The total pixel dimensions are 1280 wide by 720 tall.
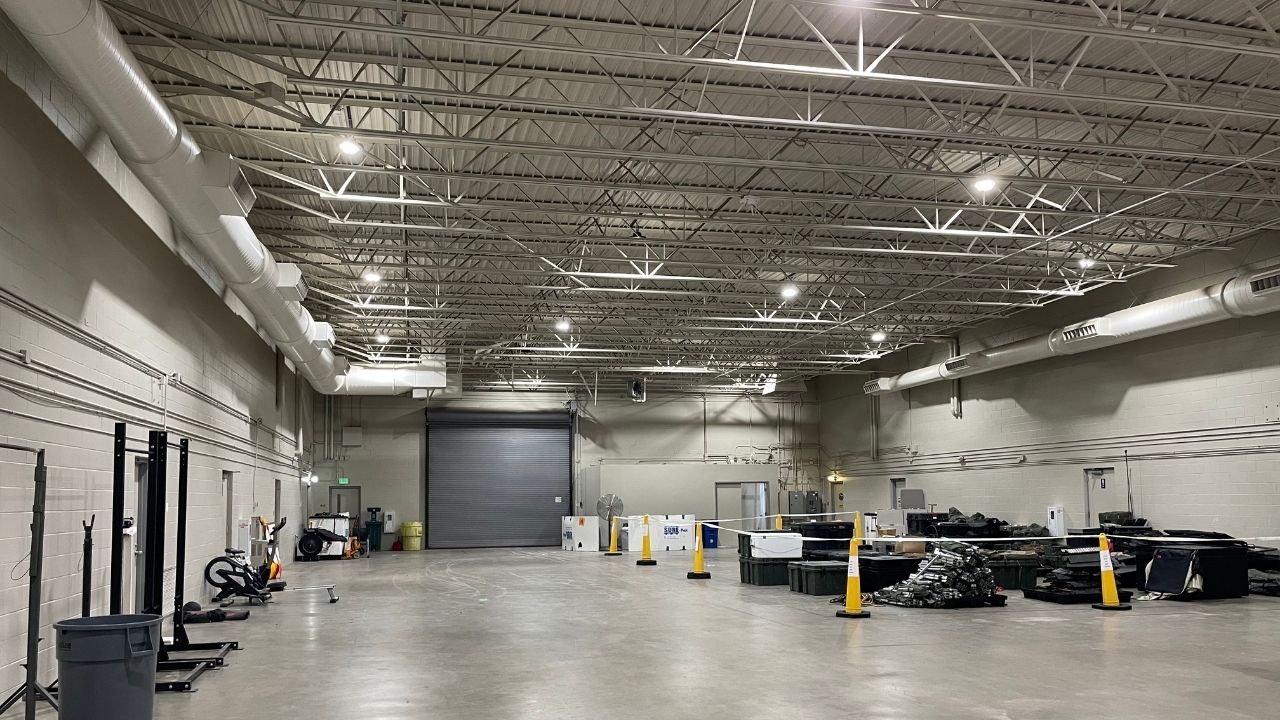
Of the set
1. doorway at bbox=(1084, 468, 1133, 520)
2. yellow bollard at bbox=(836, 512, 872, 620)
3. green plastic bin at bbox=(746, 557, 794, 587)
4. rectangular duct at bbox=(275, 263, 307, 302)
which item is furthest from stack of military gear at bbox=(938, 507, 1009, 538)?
rectangular duct at bbox=(275, 263, 307, 302)

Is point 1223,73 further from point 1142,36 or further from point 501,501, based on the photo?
point 501,501

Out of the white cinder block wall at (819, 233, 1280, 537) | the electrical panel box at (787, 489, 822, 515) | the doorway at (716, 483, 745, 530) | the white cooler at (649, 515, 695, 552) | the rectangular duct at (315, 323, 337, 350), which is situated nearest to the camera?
the white cinder block wall at (819, 233, 1280, 537)

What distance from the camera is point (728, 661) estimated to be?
1030cm

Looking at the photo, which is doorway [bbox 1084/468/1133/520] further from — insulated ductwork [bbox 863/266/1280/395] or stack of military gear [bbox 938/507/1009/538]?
insulated ductwork [bbox 863/266/1280/395]

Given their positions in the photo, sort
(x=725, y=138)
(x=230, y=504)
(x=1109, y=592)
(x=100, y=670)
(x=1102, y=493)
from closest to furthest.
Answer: (x=100, y=670)
(x=1109, y=592)
(x=725, y=138)
(x=230, y=504)
(x=1102, y=493)

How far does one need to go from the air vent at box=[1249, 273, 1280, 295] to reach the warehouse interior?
0.05 m

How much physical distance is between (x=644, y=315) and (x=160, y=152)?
58.9ft

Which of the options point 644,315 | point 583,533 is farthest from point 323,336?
point 583,533

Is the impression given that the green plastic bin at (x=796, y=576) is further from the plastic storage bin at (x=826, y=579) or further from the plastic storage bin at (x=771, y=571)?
the plastic storage bin at (x=771, y=571)

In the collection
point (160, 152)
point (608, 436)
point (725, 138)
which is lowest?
point (608, 436)

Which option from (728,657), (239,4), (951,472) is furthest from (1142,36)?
(951,472)

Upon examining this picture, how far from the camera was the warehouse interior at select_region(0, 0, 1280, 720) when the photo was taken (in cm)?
892

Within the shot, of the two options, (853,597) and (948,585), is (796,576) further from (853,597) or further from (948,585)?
(853,597)

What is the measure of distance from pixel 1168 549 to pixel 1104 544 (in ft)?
8.27
